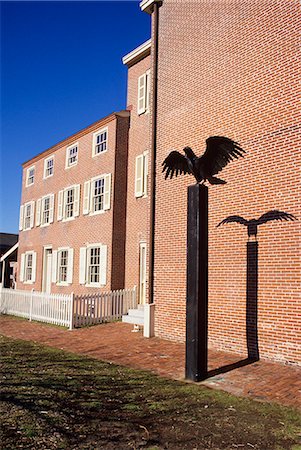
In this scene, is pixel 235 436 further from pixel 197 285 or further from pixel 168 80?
pixel 168 80

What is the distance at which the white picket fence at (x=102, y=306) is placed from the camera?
12.3 meters

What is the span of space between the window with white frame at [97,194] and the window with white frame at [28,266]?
6019mm

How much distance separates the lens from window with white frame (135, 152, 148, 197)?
574 inches

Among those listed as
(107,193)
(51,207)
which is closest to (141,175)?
(107,193)

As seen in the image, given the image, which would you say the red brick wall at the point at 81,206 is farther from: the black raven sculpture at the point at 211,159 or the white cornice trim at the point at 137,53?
the black raven sculpture at the point at 211,159

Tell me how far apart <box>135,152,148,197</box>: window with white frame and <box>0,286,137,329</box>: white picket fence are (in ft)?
11.8

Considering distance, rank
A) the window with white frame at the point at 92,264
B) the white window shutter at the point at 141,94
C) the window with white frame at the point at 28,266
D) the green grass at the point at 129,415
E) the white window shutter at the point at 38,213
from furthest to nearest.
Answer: the white window shutter at the point at 38,213
the window with white frame at the point at 28,266
the window with white frame at the point at 92,264
the white window shutter at the point at 141,94
the green grass at the point at 129,415

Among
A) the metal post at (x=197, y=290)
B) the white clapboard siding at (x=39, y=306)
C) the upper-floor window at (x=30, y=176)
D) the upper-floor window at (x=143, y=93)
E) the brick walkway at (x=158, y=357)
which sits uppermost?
the upper-floor window at (x=143, y=93)

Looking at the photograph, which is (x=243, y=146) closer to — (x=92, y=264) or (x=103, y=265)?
(x=103, y=265)

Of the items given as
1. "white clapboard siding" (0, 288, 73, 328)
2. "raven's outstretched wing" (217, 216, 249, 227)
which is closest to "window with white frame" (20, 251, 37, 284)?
"white clapboard siding" (0, 288, 73, 328)

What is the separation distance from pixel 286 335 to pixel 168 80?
748 cm

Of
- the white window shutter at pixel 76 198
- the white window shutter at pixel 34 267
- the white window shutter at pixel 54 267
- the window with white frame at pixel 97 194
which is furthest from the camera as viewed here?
the white window shutter at pixel 34 267

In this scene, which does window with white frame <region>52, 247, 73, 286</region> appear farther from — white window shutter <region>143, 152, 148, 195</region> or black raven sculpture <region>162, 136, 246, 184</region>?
black raven sculpture <region>162, 136, 246, 184</region>

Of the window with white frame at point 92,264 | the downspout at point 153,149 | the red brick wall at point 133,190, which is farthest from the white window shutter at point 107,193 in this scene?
the downspout at point 153,149
